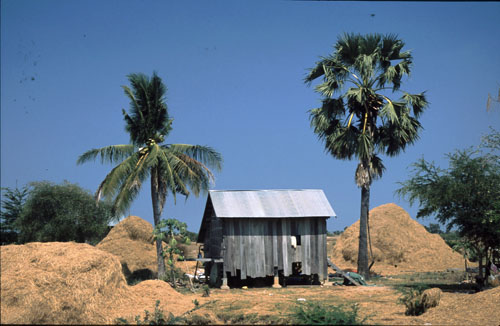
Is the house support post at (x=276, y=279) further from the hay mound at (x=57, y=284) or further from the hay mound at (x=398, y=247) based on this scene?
the hay mound at (x=398, y=247)

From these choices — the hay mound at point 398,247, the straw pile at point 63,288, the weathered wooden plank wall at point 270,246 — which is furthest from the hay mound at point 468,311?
the hay mound at point 398,247

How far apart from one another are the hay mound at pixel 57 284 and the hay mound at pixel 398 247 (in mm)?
25846

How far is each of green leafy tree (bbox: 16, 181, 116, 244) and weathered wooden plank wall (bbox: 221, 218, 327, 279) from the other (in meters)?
11.7

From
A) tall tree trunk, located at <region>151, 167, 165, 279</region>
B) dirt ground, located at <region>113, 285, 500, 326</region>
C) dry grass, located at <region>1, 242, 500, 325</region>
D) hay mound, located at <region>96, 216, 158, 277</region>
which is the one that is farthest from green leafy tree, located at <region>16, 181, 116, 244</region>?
dry grass, located at <region>1, 242, 500, 325</region>

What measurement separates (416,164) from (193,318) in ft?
48.1

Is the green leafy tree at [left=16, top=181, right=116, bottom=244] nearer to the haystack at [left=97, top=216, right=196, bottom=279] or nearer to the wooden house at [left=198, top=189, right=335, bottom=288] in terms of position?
the haystack at [left=97, top=216, right=196, bottom=279]

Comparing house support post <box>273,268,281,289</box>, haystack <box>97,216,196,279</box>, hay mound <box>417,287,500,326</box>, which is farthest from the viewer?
haystack <box>97,216,196,279</box>

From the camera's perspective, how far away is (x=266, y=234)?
78.9 ft

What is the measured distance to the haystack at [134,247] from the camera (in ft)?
92.5

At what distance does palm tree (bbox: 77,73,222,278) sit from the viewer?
24.7 m

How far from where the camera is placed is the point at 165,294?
1599cm

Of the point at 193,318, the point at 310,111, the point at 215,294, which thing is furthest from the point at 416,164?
the point at 193,318

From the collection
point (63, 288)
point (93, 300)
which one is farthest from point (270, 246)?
point (63, 288)

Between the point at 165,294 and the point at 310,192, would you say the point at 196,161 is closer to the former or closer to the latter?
the point at 310,192
